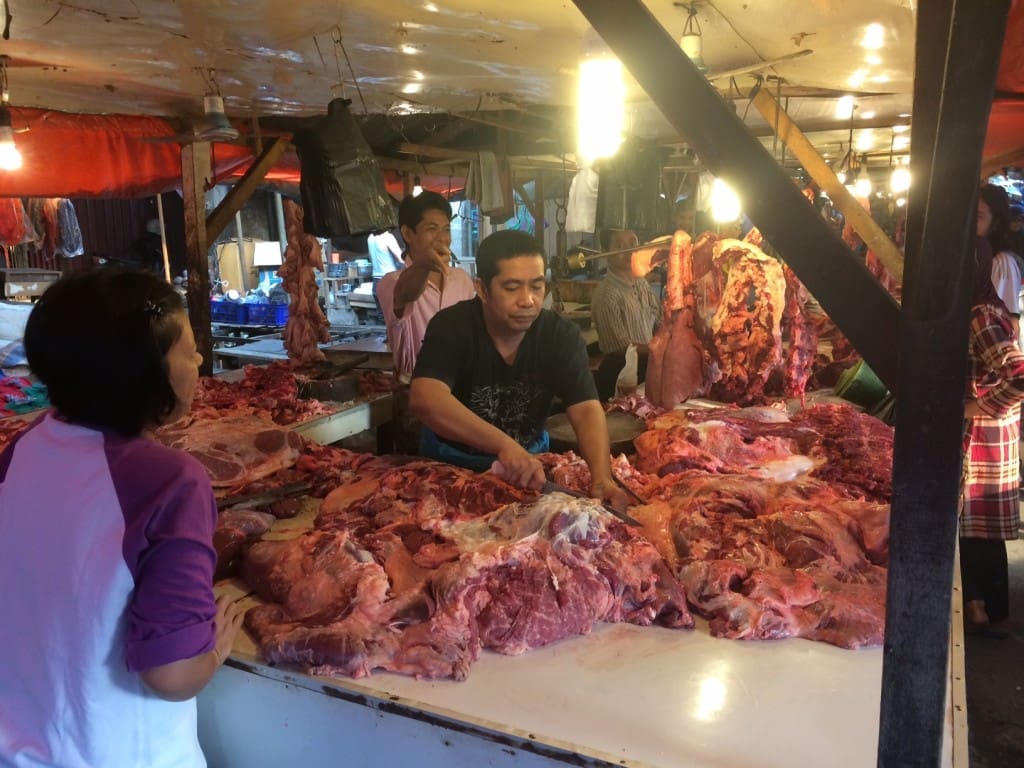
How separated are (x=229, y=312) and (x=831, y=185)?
12173 mm

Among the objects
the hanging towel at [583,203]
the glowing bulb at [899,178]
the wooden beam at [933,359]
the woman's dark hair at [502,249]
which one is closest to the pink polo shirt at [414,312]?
the woman's dark hair at [502,249]

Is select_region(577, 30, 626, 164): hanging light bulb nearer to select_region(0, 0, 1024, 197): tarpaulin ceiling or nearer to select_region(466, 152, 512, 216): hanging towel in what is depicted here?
select_region(0, 0, 1024, 197): tarpaulin ceiling

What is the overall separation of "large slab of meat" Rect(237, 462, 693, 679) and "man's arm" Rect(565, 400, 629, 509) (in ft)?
1.23

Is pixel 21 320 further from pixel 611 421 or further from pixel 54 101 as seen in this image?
pixel 611 421

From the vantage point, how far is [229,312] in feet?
48.5

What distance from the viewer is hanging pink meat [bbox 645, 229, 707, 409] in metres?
5.54

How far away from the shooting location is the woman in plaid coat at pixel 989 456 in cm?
423

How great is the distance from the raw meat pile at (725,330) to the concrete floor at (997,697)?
212 centimetres

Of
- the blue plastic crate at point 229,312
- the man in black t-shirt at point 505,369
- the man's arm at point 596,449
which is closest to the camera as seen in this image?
the man's arm at point 596,449

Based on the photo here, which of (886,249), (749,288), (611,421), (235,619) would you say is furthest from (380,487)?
(886,249)

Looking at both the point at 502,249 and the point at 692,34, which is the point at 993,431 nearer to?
the point at 692,34

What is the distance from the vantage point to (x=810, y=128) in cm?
691

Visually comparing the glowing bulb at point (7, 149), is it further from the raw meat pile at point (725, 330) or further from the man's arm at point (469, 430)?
the raw meat pile at point (725, 330)

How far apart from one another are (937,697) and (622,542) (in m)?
1.13
